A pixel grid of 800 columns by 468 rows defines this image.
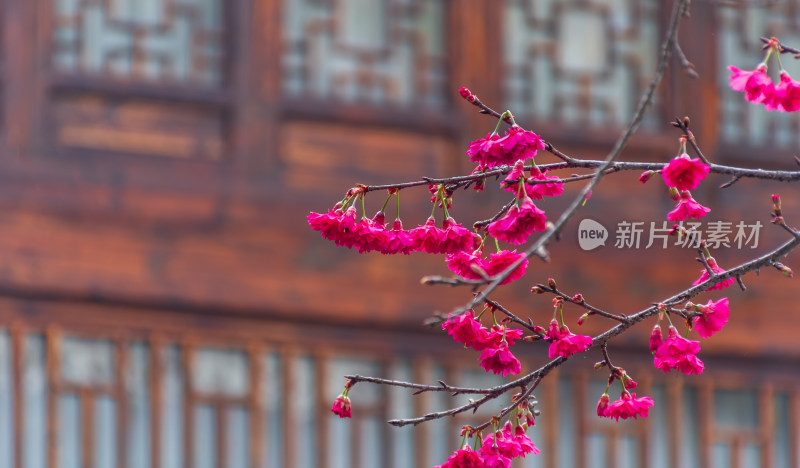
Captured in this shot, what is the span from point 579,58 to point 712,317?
3.11 meters

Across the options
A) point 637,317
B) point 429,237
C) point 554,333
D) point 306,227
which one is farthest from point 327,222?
point 306,227

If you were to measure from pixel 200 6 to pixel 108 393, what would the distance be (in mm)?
1374

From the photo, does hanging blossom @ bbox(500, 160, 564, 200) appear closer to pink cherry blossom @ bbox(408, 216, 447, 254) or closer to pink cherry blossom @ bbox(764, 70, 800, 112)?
pink cherry blossom @ bbox(408, 216, 447, 254)

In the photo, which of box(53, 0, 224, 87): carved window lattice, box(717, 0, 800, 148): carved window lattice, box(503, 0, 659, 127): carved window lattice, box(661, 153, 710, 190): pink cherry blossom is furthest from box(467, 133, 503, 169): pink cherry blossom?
box(717, 0, 800, 148): carved window lattice

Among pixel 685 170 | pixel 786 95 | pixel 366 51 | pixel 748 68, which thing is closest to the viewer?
pixel 685 170

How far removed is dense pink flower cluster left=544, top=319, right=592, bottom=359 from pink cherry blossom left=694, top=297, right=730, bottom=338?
17cm

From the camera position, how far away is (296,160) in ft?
14.2

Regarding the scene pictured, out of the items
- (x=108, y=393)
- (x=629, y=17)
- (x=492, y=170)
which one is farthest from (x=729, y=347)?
(x=492, y=170)

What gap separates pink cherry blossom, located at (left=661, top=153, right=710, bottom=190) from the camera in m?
1.75

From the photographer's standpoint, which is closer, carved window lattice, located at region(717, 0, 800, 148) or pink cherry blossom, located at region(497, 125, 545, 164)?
pink cherry blossom, located at region(497, 125, 545, 164)

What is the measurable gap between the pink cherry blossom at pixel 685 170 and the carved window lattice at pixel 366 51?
2.73 meters

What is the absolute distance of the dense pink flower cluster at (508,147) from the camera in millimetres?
1807

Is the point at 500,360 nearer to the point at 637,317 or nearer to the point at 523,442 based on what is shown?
the point at 523,442

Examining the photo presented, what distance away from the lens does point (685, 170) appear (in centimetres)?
176
